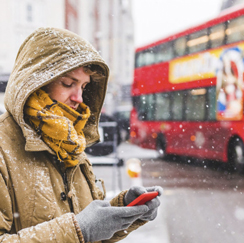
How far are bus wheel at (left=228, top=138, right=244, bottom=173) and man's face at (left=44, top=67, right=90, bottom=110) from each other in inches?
315

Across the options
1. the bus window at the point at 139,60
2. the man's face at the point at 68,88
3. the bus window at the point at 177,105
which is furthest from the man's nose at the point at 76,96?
the bus window at the point at 139,60

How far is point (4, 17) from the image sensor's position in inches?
931

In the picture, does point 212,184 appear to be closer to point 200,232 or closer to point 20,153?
point 200,232

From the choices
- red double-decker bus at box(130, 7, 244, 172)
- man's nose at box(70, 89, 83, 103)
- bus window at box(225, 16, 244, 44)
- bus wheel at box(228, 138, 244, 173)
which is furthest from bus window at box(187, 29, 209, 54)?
man's nose at box(70, 89, 83, 103)

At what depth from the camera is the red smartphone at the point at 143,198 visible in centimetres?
140

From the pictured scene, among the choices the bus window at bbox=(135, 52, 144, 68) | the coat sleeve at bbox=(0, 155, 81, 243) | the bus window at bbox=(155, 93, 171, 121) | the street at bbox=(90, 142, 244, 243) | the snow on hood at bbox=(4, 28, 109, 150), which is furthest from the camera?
the bus window at bbox=(135, 52, 144, 68)

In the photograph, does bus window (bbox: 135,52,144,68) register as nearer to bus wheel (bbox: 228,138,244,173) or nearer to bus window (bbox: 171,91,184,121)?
bus window (bbox: 171,91,184,121)

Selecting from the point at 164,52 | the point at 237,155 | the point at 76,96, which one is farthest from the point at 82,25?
the point at 76,96

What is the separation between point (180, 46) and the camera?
34.8 ft

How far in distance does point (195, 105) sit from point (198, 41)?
2020 mm

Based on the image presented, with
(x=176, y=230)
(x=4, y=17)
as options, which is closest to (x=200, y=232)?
(x=176, y=230)

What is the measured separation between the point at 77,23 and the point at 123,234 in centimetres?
3108

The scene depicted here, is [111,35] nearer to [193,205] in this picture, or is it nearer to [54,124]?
[193,205]

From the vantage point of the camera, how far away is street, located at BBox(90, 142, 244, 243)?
4.29 metres
